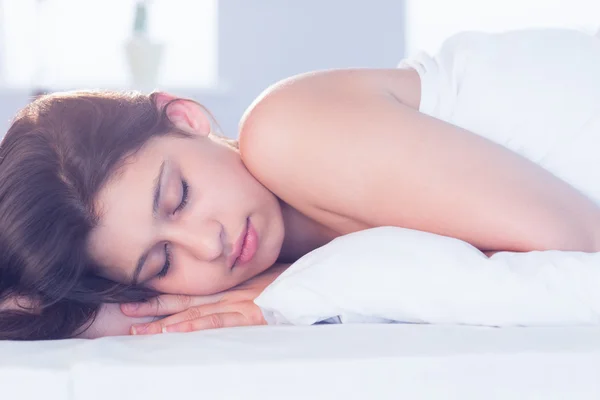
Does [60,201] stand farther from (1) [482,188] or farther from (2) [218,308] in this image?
(1) [482,188]

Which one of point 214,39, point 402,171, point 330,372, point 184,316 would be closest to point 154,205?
point 184,316

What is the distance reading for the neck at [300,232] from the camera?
154 centimetres

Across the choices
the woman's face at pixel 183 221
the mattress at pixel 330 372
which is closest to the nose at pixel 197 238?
the woman's face at pixel 183 221

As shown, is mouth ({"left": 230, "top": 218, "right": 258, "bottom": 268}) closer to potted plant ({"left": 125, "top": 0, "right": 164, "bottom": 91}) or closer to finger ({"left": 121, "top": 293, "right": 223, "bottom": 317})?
finger ({"left": 121, "top": 293, "right": 223, "bottom": 317})

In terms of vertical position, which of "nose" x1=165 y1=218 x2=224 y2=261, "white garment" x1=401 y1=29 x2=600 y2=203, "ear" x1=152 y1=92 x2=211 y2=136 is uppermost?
"white garment" x1=401 y1=29 x2=600 y2=203

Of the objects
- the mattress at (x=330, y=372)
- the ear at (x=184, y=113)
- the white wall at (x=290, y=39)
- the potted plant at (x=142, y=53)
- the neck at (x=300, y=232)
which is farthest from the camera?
the white wall at (x=290, y=39)

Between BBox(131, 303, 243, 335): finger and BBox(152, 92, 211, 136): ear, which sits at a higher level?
BBox(152, 92, 211, 136): ear

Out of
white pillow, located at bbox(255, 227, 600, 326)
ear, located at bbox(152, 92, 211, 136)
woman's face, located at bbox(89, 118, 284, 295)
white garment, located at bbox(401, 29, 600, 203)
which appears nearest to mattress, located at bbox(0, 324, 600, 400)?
white pillow, located at bbox(255, 227, 600, 326)

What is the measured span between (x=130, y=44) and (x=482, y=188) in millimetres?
2891

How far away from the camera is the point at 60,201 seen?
1203 mm

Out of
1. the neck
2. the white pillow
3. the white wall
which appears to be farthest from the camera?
the white wall

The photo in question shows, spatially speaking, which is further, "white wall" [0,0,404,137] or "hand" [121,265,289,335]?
"white wall" [0,0,404,137]

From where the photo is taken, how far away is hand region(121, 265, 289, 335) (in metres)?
1.16

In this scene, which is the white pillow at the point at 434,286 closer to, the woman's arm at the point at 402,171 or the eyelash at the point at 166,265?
the woman's arm at the point at 402,171
